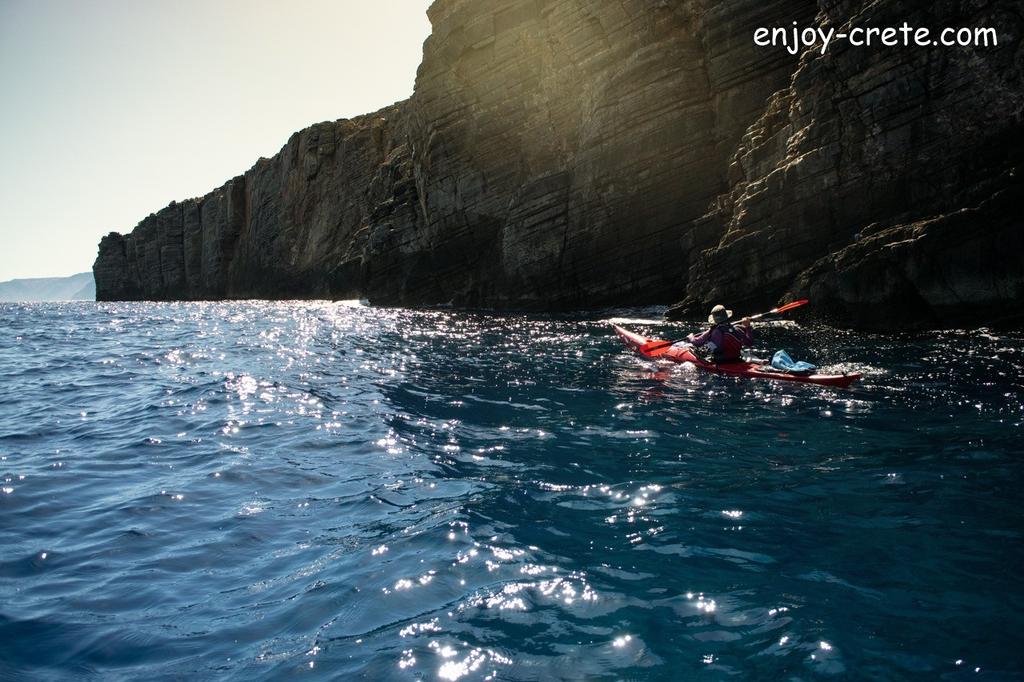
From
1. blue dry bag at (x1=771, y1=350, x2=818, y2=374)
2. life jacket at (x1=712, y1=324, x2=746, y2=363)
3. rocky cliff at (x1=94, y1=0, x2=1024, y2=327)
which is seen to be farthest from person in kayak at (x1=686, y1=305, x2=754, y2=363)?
rocky cliff at (x1=94, y1=0, x2=1024, y2=327)

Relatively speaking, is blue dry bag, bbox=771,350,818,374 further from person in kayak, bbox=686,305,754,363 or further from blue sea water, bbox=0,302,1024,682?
person in kayak, bbox=686,305,754,363

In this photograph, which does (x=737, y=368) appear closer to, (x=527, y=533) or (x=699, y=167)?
(x=527, y=533)

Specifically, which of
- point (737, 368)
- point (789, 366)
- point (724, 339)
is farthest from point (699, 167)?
point (789, 366)

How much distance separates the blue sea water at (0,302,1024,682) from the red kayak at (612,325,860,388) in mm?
448

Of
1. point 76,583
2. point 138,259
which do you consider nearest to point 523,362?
point 76,583

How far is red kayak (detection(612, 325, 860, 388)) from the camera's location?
37.8 feet

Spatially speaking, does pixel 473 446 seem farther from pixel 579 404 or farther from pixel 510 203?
pixel 510 203

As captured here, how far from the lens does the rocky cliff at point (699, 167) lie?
54.2 feet

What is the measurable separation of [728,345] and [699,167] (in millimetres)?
15574

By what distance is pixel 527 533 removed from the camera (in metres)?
5.82

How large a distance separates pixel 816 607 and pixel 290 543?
15.1 ft

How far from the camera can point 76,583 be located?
511 cm

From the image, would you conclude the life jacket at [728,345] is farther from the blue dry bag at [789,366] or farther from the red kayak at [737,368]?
the blue dry bag at [789,366]

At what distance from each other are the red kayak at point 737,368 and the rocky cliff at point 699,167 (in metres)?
6.35
